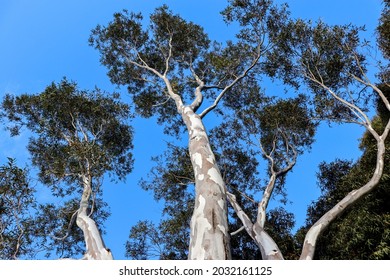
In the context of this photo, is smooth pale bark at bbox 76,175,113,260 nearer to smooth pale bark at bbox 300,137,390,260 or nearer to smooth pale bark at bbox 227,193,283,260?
smooth pale bark at bbox 227,193,283,260

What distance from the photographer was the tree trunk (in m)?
6.45

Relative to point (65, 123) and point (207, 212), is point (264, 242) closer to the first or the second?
point (207, 212)

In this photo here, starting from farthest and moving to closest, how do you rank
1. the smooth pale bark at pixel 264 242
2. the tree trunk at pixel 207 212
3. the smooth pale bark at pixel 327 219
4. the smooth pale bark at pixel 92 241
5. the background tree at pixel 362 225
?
the background tree at pixel 362 225, the smooth pale bark at pixel 92 241, the smooth pale bark at pixel 264 242, the smooth pale bark at pixel 327 219, the tree trunk at pixel 207 212

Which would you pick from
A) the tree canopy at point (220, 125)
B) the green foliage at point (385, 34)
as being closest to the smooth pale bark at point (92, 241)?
the tree canopy at point (220, 125)

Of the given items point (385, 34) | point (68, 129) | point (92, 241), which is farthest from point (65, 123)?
point (385, 34)

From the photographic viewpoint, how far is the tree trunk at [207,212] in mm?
6453

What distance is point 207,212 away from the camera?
23.3ft

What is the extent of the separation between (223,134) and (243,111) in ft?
3.70

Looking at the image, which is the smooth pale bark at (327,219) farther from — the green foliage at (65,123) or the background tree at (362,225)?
the green foliage at (65,123)

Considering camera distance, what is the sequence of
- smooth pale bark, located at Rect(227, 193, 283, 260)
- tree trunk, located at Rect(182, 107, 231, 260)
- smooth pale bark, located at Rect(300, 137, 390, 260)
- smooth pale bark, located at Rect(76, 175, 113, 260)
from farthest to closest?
smooth pale bark, located at Rect(76, 175, 113, 260)
smooth pale bark, located at Rect(227, 193, 283, 260)
smooth pale bark, located at Rect(300, 137, 390, 260)
tree trunk, located at Rect(182, 107, 231, 260)

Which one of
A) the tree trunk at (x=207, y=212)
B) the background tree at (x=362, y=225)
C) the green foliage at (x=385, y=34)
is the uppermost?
the green foliage at (x=385, y=34)

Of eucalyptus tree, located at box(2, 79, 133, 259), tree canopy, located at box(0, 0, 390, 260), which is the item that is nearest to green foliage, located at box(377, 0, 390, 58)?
tree canopy, located at box(0, 0, 390, 260)

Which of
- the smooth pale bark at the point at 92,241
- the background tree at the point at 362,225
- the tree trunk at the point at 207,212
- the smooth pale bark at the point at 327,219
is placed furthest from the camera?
the background tree at the point at 362,225
